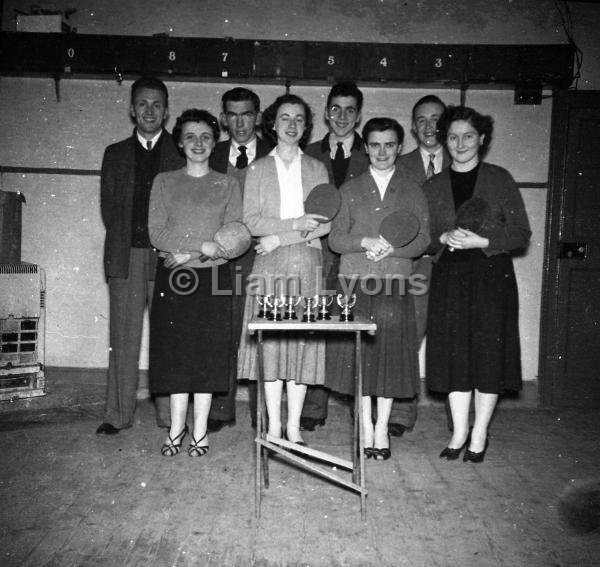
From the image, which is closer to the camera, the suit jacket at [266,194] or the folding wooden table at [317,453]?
the folding wooden table at [317,453]

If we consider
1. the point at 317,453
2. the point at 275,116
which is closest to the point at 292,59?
the point at 275,116

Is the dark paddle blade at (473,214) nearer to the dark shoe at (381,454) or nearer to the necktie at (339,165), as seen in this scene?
the necktie at (339,165)

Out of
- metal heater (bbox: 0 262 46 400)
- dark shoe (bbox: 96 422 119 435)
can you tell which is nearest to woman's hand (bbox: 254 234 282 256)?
dark shoe (bbox: 96 422 119 435)

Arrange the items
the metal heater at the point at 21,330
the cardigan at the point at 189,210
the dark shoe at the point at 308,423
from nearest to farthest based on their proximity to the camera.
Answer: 1. the cardigan at the point at 189,210
2. the dark shoe at the point at 308,423
3. the metal heater at the point at 21,330

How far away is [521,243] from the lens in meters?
3.52

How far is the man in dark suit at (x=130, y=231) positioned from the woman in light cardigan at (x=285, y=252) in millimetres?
756

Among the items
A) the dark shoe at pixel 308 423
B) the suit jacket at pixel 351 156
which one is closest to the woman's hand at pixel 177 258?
the suit jacket at pixel 351 156

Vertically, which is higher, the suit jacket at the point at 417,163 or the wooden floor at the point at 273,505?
the suit jacket at the point at 417,163

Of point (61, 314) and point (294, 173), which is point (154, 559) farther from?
point (61, 314)

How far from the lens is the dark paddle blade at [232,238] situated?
3496 mm

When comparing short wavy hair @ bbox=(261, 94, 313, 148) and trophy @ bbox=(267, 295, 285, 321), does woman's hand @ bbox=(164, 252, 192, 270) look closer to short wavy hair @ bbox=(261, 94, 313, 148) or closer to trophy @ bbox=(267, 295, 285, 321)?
trophy @ bbox=(267, 295, 285, 321)

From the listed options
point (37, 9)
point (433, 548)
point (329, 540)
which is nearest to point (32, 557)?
point (329, 540)

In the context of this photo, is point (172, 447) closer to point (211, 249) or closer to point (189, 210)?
point (211, 249)

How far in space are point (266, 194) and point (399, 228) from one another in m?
0.87
